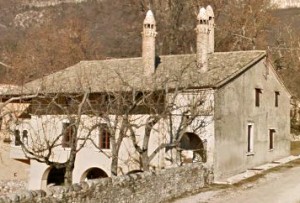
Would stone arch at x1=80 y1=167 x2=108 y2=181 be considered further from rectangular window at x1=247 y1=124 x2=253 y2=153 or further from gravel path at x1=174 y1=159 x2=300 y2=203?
gravel path at x1=174 y1=159 x2=300 y2=203

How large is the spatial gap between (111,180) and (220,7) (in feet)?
105

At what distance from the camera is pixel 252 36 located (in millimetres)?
42500

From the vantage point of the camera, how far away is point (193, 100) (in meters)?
22.8

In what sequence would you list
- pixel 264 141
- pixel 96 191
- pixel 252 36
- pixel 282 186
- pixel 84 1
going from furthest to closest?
pixel 84 1 < pixel 252 36 < pixel 264 141 < pixel 282 186 < pixel 96 191

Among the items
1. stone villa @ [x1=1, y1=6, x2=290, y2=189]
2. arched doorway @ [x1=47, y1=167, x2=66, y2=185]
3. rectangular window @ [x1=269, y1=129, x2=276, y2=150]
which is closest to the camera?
stone villa @ [x1=1, y1=6, x2=290, y2=189]

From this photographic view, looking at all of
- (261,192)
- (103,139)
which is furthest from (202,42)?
(261,192)

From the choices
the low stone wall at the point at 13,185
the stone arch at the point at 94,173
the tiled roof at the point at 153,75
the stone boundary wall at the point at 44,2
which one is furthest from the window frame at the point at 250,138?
the stone boundary wall at the point at 44,2

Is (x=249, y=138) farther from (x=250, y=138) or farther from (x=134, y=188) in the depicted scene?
(x=134, y=188)

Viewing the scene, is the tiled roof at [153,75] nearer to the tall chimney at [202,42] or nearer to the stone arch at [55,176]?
the tall chimney at [202,42]

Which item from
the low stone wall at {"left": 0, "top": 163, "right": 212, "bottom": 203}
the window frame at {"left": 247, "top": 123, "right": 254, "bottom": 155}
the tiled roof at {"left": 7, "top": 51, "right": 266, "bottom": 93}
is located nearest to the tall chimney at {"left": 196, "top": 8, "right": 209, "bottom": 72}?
the tiled roof at {"left": 7, "top": 51, "right": 266, "bottom": 93}

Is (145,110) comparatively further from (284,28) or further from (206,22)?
(284,28)

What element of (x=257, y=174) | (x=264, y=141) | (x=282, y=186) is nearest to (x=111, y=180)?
(x=282, y=186)

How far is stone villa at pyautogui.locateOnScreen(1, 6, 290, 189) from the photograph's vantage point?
22922 millimetres

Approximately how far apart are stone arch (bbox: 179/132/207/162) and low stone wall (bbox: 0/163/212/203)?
165cm
